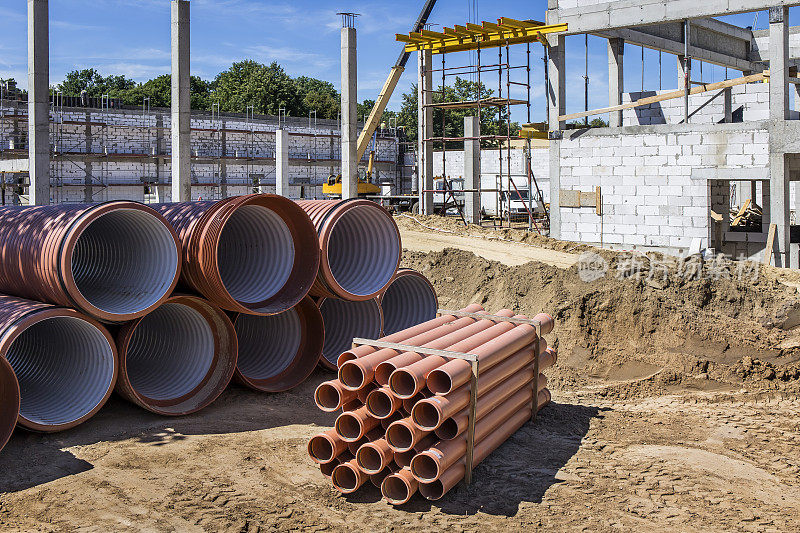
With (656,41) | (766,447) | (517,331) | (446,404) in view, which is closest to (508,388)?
(517,331)

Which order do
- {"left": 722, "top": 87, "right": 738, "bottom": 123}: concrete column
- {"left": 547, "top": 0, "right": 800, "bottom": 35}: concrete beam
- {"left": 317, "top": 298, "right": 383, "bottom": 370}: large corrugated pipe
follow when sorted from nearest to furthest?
{"left": 317, "top": 298, "right": 383, "bottom": 370}: large corrugated pipe → {"left": 547, "top": 0, "right": 800, "bottom": 35}: concrete beam → {"left": 722, "top": 87, "right": 738, "bottom": 123}: concrete column

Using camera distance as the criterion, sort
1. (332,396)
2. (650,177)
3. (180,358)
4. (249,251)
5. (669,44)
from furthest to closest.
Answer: (669,44), (650,177), (249,251), (180,358), (332,396)

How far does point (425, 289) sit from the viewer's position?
11.9 m

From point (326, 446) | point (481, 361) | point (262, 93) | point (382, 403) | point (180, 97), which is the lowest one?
point (326, 446)

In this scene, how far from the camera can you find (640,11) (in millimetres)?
19141

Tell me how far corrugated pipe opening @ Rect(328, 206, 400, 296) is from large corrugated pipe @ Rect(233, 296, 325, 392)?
691mm

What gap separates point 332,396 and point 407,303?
5.10 meters

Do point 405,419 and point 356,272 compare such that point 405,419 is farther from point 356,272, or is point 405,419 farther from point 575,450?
point 356,272

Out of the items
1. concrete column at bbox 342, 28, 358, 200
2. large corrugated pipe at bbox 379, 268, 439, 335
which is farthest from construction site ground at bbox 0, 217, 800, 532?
concrete column at bbox 342, 28, 358, 200

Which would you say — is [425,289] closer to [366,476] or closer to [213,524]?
[366,476]

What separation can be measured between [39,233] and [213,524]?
4.15 meters

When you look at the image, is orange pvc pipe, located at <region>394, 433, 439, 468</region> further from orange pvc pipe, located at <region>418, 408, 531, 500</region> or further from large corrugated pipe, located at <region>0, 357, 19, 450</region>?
large corrugated pipe, located at <region>0, 357, 19, 450</region>

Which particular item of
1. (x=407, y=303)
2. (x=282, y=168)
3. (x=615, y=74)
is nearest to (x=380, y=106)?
(x=282, y=168)

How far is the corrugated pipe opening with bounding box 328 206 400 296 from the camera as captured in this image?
10.3 meters
